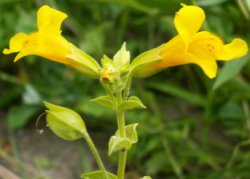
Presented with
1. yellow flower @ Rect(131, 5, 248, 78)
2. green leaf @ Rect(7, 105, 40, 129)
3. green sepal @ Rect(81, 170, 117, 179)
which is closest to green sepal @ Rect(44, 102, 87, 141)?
green sepal @ Rect(81, 170, 117, 179)

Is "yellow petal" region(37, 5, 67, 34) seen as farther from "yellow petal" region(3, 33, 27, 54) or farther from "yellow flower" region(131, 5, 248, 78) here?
"yellow flower" region(131, 5, 248, 78)

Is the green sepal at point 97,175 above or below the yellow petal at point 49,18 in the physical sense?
below

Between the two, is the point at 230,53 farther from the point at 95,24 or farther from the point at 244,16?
the point at 95,24

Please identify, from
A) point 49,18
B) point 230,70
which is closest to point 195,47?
point 49,18

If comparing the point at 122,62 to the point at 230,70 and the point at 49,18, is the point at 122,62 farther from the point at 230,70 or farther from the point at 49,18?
the point at 230,70

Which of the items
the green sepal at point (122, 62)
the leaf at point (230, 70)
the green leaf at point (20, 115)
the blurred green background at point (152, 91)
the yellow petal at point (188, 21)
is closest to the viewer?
the yellow petal at point (188, 21)

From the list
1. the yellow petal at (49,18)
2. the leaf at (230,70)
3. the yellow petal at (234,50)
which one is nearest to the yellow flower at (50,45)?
the yellow petal at (49,18)

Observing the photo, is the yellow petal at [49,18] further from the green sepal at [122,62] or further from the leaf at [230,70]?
the leaf at [230,70]

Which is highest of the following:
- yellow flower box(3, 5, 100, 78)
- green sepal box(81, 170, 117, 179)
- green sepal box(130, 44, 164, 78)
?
yellow flower box(3, 5, 100, 78)
